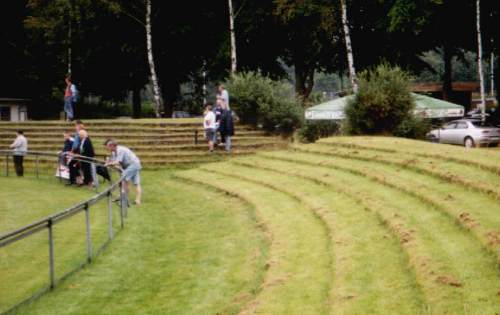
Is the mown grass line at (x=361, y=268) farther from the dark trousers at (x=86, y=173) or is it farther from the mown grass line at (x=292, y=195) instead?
the dark trousers at (x=86, y=173)

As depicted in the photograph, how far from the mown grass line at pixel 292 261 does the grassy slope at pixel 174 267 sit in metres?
0.33

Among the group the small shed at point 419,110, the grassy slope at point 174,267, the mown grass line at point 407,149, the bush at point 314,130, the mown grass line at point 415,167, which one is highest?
the small shed at point 419,110

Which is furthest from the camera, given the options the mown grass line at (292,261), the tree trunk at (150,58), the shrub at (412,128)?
the tree trunk at (150,58)

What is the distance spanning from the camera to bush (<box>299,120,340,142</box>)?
1129 inches

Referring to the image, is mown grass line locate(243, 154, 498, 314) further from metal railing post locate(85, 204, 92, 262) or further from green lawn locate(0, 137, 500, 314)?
metal railing post locate(85, 204, 92, 262)

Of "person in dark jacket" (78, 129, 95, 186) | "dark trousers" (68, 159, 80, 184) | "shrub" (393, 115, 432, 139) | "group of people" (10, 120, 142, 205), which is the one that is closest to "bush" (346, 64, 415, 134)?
"shrub" (393, 115, 432, 139)

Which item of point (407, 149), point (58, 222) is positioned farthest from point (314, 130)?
point (58, 222)

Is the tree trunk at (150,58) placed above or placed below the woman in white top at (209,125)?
above

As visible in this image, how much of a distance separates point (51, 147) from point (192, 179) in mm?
9154

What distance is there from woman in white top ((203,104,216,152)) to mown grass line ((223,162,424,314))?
11.1 metres

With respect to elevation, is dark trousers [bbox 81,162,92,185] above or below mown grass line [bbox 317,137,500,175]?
below

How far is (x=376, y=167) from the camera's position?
17844 millimetres

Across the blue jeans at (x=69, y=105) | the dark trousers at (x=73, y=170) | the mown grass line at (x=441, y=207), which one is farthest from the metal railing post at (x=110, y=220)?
the blue jeans at (x=69, y=105)

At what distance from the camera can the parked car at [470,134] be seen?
34781 millimetres
